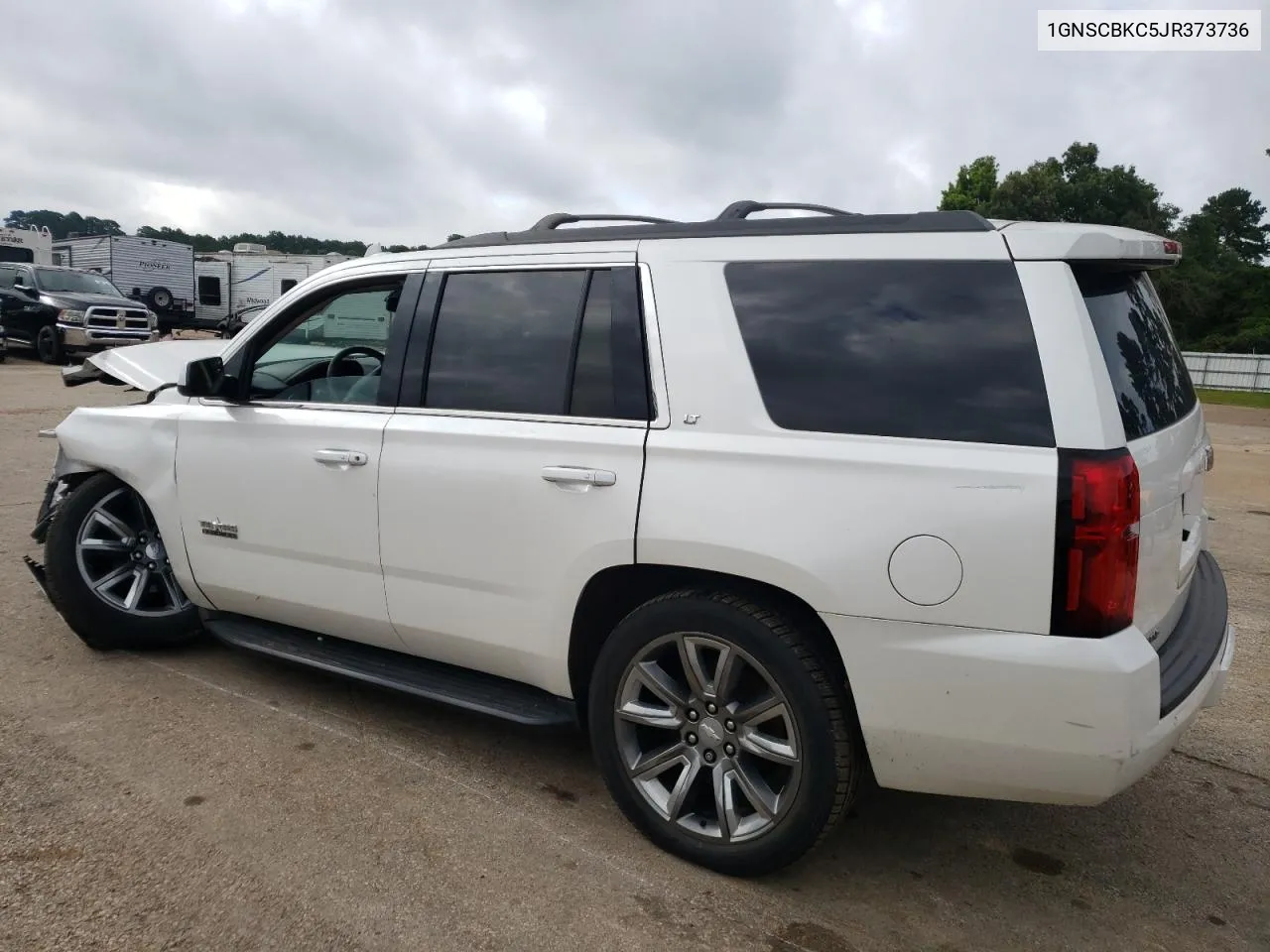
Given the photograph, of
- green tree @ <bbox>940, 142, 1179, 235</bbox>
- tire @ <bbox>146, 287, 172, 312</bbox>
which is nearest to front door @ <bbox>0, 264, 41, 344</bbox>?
tire @ <bbox>146, 287, 172, 312</bbox>

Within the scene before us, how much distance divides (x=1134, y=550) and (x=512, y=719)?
1838 millimetres

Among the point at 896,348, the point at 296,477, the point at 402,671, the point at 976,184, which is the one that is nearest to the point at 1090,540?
the point at 896,348

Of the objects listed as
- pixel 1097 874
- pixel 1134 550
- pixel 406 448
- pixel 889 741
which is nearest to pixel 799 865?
pixel 889 741

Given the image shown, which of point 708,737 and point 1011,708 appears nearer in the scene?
point 1011,708

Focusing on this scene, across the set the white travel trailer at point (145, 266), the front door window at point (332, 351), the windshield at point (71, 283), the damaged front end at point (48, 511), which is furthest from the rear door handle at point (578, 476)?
the white travel trailer at point (145, 266)

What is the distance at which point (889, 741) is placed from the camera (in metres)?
Result: 2.47

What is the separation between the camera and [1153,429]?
8.29 ft

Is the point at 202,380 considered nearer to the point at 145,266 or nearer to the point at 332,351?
the point at 332,351

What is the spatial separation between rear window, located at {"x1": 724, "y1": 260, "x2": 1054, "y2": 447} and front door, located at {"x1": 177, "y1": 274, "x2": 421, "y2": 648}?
4.76 ft

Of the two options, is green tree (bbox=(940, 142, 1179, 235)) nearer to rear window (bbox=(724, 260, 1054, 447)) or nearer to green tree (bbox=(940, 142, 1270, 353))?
green tree (bbox=(940, 142, 1270, 353))

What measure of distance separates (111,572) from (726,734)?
9.89 feet

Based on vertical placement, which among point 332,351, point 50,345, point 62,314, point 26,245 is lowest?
point 50,345

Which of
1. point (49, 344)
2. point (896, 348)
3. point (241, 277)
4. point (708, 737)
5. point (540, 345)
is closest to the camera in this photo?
point (896, 348)

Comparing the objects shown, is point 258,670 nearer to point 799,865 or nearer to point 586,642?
point 586,642
